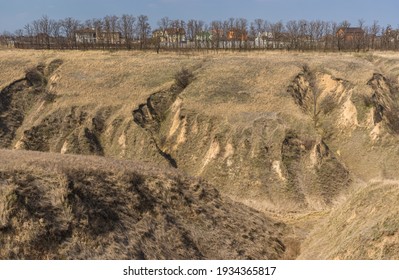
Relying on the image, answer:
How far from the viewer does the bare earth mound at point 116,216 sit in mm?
16328

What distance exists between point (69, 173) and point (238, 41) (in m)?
83.8

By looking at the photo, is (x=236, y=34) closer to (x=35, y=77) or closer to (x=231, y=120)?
(x=35, y=77)

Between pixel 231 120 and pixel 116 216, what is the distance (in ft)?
90.5

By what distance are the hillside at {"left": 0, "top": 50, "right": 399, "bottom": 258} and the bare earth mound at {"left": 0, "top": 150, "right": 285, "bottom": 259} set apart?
26.9 ft

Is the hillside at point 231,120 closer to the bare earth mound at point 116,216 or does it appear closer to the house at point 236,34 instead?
the bare earth mound at point 116,216

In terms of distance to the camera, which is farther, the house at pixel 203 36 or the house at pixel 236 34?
the house at pixel 203 36

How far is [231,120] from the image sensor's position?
45094mm

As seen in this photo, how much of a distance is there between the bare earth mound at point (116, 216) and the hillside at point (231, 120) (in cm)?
818

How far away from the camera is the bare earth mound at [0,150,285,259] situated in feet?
53.6

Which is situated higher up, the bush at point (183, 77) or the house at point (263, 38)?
the house at point (263, 38)

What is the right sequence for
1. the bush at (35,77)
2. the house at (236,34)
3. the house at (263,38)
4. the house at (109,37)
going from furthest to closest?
the house at (263,38), the house at (236,34), the house at (109,37), the bush at (35,77)

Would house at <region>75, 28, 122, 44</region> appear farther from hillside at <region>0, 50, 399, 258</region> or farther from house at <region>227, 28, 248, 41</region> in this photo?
hillside at <region>0, 50, 399, 258</region>

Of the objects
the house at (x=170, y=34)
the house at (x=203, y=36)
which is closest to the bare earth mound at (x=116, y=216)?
the house at (x=203, y=36)

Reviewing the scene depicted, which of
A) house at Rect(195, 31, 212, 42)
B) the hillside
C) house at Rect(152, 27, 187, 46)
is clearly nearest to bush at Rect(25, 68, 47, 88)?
the hillside
